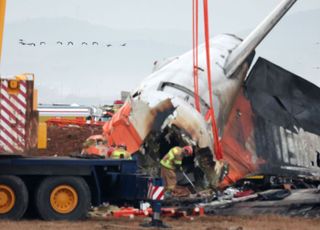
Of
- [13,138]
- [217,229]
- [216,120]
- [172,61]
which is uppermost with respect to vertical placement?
[172,61]

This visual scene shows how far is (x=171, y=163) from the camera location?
20.5 m

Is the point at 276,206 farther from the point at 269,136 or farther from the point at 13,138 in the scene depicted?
the point at 13,138

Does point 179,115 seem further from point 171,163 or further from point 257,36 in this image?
point 257,36

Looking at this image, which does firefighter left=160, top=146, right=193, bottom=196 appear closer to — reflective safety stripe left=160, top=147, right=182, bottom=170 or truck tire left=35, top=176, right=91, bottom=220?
reflective safety stripe left=160, top=147, right=182, bottom=170

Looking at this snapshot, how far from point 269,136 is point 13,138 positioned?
9.01m

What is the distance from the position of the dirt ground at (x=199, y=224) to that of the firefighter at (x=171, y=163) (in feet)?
8.11

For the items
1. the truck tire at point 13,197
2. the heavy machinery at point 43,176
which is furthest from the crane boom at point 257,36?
the truck tire at point 13,197

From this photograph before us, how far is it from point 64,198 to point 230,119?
7.50m

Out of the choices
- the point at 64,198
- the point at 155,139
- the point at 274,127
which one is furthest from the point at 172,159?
the point at 64,198

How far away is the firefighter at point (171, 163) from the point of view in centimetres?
2039

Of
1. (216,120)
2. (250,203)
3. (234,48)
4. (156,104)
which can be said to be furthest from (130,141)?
(234,48)

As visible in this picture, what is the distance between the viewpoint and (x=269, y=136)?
23.1m

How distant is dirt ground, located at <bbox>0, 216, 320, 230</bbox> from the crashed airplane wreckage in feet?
12.4

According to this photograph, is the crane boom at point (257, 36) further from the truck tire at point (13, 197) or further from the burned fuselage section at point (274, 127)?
the truck tire at point (13, 197)
